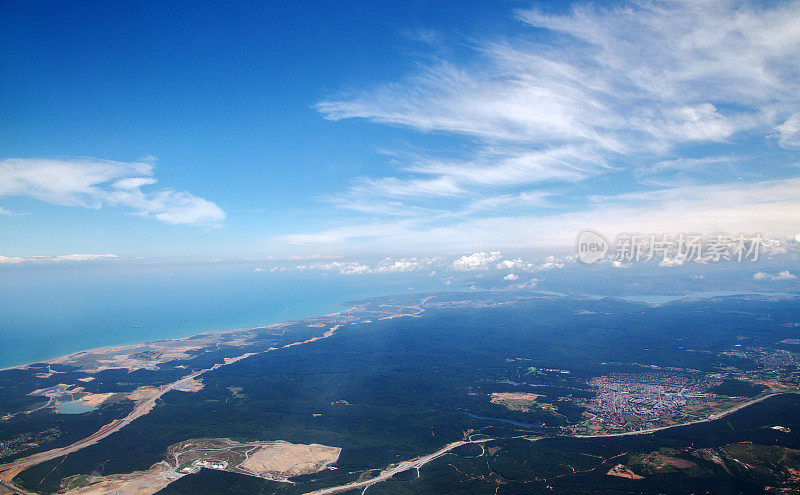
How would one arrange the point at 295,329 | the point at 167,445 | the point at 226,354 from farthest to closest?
the point at 295,329
the point at 226,354
the point at 167,445

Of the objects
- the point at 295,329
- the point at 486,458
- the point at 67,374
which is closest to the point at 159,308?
the point at 295,329

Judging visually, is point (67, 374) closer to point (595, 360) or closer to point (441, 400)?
point (441, 400)

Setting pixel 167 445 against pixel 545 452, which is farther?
pixel 167 445

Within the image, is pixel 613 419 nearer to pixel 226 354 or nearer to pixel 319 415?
pixel 319 415

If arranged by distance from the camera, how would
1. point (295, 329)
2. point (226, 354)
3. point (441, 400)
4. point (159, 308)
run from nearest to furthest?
point (441, 400), point (226, 354), point (295, 329), point (159, 308)

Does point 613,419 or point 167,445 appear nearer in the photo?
point 167,445

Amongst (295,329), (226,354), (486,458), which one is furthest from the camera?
(295,329)

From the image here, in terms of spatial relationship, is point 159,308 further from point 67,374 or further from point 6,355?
point 67,374

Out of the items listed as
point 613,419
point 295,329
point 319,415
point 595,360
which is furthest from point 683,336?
point 295,329

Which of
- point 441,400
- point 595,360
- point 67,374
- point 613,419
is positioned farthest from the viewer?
point 595,360
